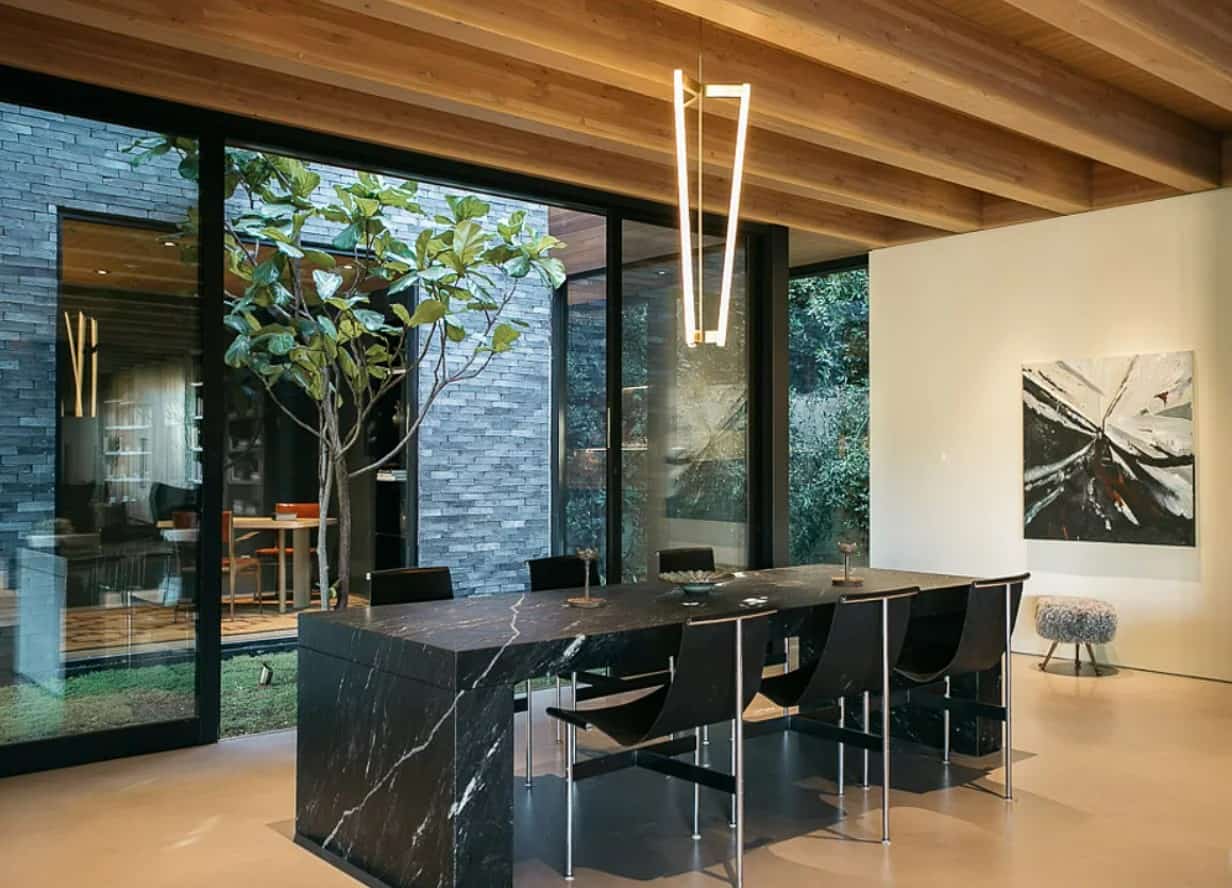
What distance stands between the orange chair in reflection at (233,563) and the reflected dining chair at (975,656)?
18.3ft

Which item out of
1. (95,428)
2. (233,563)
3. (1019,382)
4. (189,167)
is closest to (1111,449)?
(1019,382)

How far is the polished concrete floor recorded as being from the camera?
331 centimetres

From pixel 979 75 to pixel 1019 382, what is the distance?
307 centimetres

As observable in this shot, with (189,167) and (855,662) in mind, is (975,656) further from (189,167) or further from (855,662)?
(189,167)

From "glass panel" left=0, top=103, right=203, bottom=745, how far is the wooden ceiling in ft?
1.53

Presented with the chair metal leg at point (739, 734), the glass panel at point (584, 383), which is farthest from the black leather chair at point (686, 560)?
the chair metal leg at point (739, 734)

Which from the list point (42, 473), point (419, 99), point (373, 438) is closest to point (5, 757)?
point (42, 473)

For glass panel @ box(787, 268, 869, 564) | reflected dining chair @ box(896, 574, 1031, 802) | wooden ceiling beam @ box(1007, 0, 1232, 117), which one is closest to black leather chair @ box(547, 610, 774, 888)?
reflected dining chair @ box(896, 574, 1031, 802)

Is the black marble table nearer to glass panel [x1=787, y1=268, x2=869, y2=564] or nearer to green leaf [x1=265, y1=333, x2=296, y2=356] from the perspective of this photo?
green leaf [x1=265, y1=333, x2=296, y2=356]

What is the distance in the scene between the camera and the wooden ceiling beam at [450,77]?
155 inches

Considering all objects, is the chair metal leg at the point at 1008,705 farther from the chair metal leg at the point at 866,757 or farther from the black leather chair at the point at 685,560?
the black leather chair at the point at 685,560

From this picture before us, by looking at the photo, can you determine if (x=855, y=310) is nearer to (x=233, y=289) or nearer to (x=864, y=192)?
(x=864, y=192)

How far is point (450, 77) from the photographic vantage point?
4.59 metres

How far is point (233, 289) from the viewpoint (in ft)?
30.6
